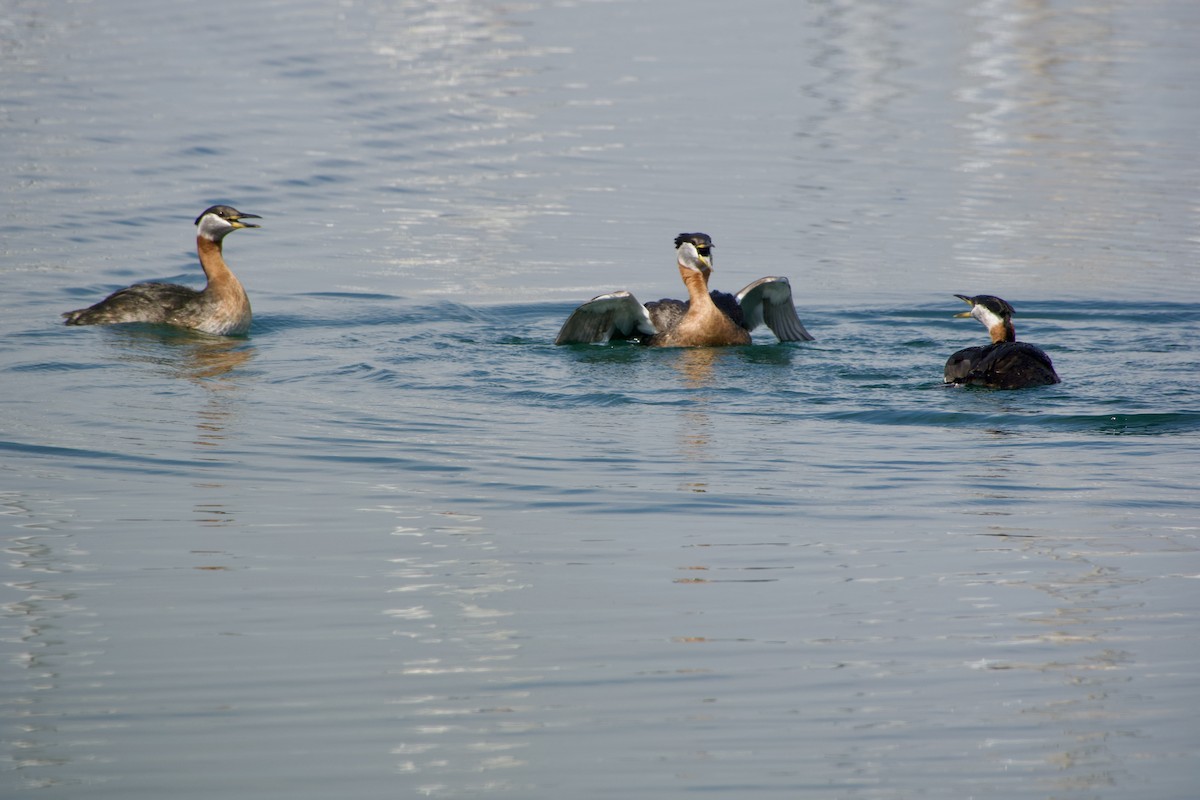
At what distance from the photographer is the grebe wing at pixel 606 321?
13750mm

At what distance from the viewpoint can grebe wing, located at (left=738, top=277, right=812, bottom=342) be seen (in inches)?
561

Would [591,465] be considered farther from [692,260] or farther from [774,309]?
[774,309]

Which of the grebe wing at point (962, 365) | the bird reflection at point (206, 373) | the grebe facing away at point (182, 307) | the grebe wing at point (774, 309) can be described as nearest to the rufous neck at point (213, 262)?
the grebe facing away at point (182, 307)

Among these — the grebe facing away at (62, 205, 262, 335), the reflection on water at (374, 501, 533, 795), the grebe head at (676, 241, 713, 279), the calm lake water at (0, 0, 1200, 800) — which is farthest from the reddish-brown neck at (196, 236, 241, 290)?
the reflection on water at (374, 501, 533, 795)

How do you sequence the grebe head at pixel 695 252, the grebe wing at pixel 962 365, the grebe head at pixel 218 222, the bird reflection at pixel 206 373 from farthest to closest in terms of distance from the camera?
the grebe head at pixel 218 222
the grebe head at pixel 695 252
the grebe wing at pixel 962 365
the bird reflection at pixel 206 373

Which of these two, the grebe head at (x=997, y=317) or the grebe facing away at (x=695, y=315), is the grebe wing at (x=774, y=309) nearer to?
the grebe facing away at (x=695, y=315)

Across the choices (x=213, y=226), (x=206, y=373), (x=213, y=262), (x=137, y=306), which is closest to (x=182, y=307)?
(x=137, y=306)

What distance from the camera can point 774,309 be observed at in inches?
578

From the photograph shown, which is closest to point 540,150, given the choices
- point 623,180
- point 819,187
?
point 623,180

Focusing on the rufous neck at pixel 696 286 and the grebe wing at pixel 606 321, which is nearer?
the grebe wing at pixel 606 321

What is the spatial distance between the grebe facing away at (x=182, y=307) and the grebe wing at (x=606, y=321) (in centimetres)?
297

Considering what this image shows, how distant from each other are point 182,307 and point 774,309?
539cm

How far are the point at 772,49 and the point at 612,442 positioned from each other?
22.2 meters

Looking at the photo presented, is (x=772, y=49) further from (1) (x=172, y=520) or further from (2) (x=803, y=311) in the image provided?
(1) (x=172, y=520)
